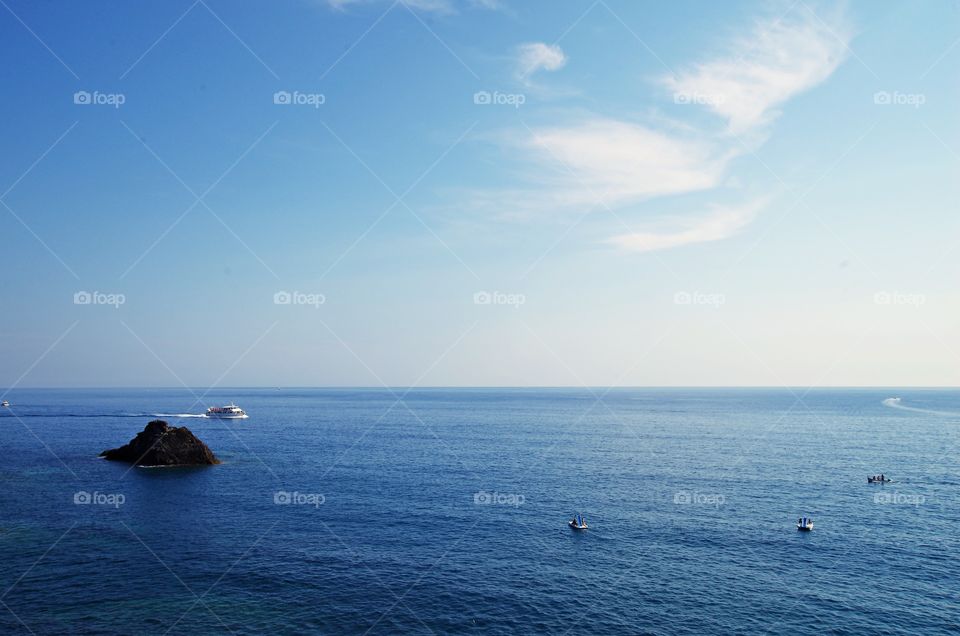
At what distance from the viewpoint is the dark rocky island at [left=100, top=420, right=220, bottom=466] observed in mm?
92375

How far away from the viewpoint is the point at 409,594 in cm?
4256

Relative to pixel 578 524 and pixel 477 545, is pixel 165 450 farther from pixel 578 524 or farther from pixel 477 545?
pixel 578 524

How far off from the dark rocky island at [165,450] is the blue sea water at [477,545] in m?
2.99

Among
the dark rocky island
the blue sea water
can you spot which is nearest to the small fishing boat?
the blue sea water

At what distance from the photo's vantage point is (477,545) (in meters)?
53.6

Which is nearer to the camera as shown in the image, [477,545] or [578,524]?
[477,545]

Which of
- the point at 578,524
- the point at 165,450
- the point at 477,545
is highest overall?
the point at 165,450

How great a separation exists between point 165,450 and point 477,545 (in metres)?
65.9

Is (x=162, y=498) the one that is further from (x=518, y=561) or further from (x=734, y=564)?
(x=734, y=564)

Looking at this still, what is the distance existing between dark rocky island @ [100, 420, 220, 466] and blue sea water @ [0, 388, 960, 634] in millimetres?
2991

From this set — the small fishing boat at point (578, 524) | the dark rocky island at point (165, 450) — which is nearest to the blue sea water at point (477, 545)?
the small fishing boat at point (578, 524)

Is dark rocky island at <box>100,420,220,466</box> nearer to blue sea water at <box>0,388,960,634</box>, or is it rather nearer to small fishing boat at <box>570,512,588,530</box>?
blue sea water at <box>0,388,960,634</box>

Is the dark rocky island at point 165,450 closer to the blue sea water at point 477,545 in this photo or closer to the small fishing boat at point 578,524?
the blue sea water at point 477,545

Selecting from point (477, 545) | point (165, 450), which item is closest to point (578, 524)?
point (477, 545)
